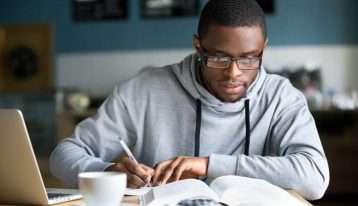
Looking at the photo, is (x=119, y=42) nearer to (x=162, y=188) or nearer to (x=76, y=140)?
(x=76, y=140)

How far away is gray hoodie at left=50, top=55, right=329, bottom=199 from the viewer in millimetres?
1665

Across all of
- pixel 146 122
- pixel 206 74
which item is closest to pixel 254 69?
pixel 206 74

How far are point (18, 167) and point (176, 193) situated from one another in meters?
0.32

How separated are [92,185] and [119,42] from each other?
4.31 metres

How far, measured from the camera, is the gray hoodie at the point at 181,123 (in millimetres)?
1665

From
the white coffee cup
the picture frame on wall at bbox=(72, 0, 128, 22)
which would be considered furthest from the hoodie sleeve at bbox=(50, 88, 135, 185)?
the picture frame on wall at bbox=(72, 0, 128, 22)

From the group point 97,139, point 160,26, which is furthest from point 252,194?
point 160,26

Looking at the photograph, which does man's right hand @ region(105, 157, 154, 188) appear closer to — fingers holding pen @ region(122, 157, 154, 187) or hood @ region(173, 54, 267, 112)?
fingers holding pen @ region(122, 157, 154, 187)

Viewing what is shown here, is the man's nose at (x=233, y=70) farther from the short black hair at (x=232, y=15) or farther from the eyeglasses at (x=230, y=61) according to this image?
the short black hair at (x=232, y=15)

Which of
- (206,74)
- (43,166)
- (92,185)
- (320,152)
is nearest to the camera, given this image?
(92,185)

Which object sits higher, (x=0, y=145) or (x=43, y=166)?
(x=0, y=145)

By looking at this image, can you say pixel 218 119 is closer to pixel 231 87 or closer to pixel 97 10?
pixel 231 87

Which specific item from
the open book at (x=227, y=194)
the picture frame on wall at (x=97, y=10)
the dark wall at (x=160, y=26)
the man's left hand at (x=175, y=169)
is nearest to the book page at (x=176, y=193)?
the open book at (x=227, y=194)

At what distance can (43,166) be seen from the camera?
4.50 metres
